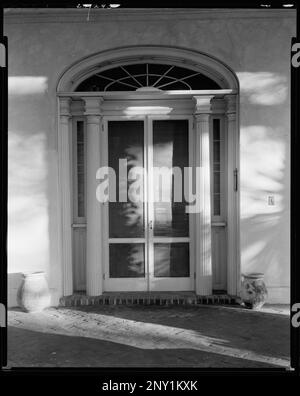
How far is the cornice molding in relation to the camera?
6.32 m

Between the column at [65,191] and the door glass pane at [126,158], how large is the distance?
2.22 ft

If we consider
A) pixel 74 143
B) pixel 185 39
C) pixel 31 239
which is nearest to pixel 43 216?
pixel 31 239

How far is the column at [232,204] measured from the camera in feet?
21.7

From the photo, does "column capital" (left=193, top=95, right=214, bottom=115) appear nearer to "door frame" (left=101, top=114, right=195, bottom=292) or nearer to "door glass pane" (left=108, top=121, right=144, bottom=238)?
"door frame" (left=101, top=114, right=195, bottom=292)

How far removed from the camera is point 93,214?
261 inches

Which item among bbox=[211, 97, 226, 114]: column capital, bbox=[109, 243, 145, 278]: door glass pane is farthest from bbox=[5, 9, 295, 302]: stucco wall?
bbox=[109, 243, 145, 278]: door glass pane

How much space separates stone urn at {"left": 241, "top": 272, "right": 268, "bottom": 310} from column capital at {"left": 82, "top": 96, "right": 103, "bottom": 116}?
3.36m

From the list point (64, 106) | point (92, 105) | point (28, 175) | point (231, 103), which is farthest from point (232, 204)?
point (28, 175)

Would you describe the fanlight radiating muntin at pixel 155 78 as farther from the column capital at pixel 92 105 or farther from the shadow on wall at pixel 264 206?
the shadow on wall at pixel 264 206

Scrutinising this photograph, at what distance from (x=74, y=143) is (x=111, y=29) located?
1.85 metres

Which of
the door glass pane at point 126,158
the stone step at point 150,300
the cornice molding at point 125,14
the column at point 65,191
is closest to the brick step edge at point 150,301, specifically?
the stone step at point 150,300

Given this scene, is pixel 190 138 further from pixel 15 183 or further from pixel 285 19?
pixel 15 183

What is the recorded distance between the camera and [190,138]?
6.86m
